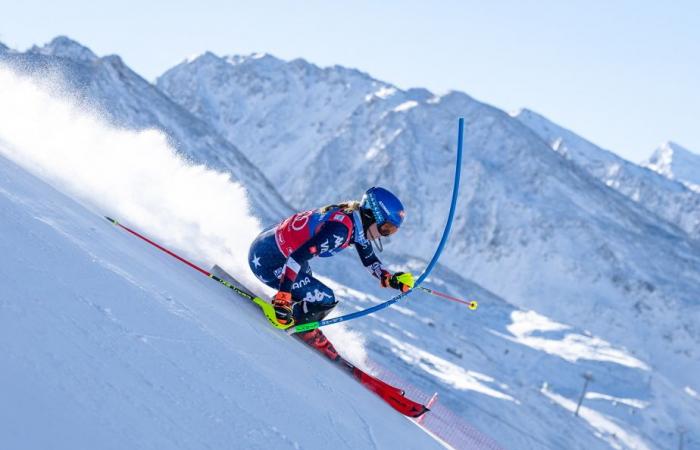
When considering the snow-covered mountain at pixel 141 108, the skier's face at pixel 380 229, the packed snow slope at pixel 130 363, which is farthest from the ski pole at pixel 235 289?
the snow-covered mountain at pixel 141 108

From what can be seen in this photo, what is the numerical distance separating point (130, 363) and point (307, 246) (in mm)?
4418

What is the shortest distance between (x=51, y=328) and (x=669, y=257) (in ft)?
522

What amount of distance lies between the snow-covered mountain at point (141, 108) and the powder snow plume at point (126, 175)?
79032mm

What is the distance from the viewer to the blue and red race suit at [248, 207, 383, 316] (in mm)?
8000

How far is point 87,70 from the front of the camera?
110125mm

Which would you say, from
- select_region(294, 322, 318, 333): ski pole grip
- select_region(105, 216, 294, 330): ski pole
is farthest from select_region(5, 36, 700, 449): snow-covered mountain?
select_region(294, 322, 318, 333): ski pole grip

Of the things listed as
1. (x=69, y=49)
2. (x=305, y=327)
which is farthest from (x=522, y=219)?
(x=305, y=327)

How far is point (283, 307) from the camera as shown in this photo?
796 cm

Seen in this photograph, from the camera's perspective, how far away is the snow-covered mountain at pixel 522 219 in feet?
418

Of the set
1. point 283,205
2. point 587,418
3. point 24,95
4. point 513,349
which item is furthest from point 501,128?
point 24,95

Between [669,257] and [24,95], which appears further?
[669,257]

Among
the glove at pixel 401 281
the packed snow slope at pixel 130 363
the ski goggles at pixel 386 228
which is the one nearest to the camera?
the packed snow slope at pixel 130 363

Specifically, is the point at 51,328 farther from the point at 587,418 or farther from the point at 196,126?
the point at 196,126

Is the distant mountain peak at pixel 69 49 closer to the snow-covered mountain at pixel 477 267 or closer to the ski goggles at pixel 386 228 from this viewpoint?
the snow-covered mountain at pixel 477 267
